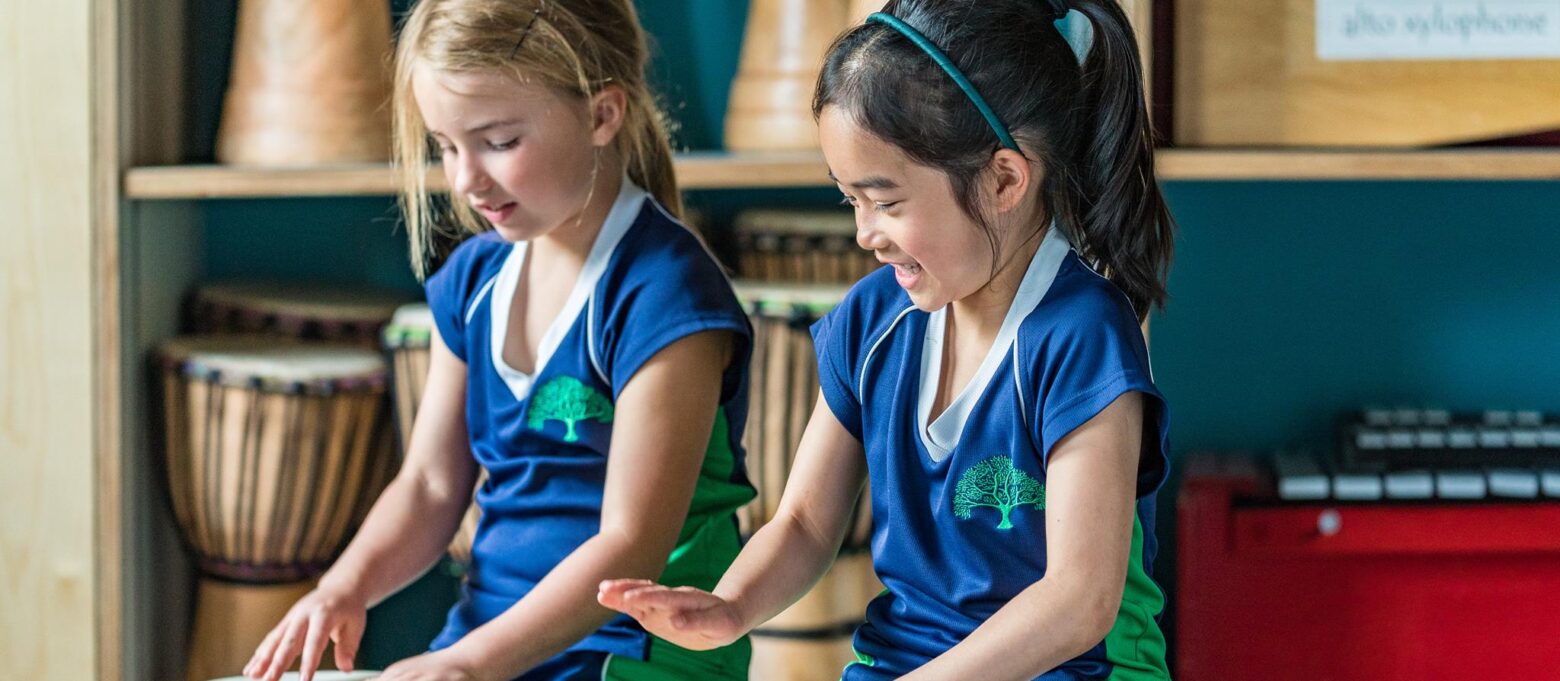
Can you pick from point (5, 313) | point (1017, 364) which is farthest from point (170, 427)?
point (1017, 364)

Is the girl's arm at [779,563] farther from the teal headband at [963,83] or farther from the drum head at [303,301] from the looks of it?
the drum head at [303,301]

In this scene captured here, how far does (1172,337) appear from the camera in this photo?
189 centimetres

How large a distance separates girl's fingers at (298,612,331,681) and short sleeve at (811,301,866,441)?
429mm

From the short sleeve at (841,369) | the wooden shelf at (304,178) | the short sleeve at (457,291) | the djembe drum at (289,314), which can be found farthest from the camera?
the djembe drum at (289,314)

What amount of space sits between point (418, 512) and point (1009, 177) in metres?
0.66

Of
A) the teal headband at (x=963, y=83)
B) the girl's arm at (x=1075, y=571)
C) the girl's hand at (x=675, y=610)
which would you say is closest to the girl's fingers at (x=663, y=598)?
the girl's hand at (x=675, y=610)

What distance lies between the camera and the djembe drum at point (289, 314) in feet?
6.19

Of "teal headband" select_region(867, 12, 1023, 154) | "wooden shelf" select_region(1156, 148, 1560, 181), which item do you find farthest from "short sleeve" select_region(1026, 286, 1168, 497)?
"wooden shelf" select_region(1156, 148, 1560, 181)

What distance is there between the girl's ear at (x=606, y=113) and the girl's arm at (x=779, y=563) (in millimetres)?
312

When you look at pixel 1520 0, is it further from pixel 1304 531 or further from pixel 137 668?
pixel 137 668

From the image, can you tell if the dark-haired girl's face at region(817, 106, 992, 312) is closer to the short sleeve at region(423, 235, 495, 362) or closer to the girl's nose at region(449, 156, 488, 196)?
the girl's nose at region(449, 156, 488, 196)

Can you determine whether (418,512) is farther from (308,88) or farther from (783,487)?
(308,88)

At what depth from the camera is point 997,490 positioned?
3.49 ft

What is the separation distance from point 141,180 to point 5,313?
0.68ft
